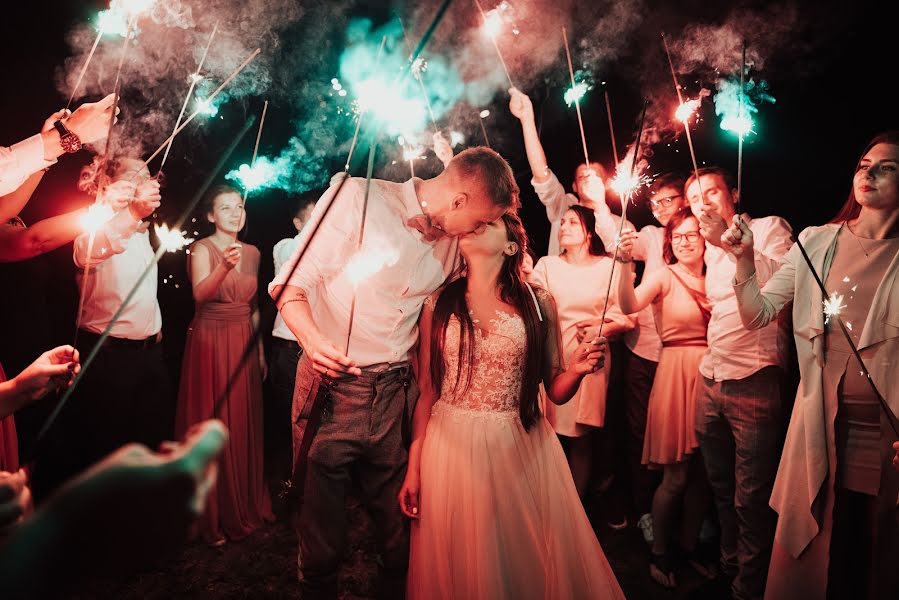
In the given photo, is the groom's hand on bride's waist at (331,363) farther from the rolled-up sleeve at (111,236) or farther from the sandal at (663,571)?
the sandal at (663,571)

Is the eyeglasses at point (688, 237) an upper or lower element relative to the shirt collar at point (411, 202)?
upper

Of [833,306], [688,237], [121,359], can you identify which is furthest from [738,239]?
[121,359]

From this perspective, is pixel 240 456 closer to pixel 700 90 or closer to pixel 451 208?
pixel 451 208

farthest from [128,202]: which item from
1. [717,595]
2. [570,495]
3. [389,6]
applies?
[717,595]

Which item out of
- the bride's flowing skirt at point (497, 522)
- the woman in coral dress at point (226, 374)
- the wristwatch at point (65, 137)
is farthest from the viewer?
the woman in coral dress at point (226, 374)

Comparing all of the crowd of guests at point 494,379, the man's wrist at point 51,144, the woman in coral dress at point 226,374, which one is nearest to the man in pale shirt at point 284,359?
the woman in coral dress at point 226,374

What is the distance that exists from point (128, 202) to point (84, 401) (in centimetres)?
183

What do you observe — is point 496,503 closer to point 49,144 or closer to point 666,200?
point 49,144

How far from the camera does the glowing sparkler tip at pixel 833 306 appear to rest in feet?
8.52

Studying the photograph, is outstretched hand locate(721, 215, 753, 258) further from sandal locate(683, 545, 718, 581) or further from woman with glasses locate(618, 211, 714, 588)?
sandal locate(683, 545, 718, 581)

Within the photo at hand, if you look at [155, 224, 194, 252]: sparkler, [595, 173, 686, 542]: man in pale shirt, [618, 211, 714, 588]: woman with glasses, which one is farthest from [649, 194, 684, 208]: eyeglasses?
[155, 224, 194, 252]: sparkler

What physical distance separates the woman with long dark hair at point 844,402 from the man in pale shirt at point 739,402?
285mm

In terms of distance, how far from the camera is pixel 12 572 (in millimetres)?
638

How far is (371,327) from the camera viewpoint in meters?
2.51
